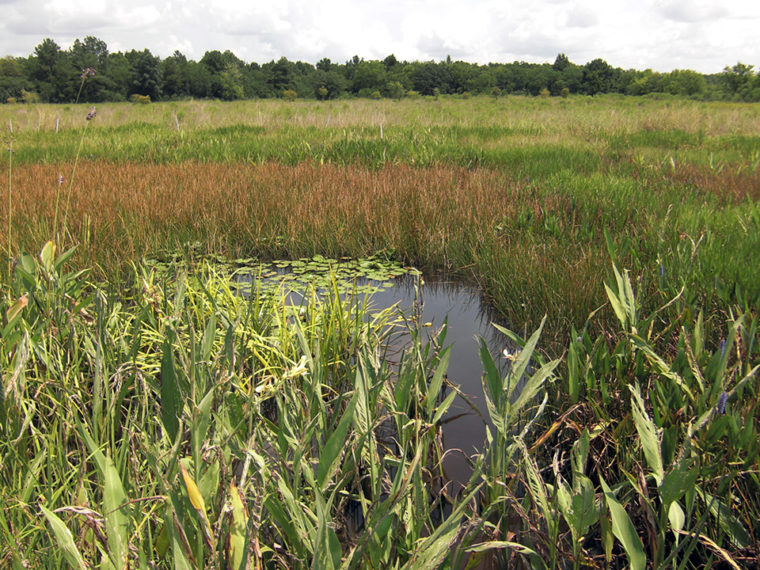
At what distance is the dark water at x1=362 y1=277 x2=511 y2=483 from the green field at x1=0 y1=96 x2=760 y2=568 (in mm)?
104

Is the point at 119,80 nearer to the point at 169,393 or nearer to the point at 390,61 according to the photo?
the point at 390,61

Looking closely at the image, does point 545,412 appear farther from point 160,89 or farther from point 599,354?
point 160,89

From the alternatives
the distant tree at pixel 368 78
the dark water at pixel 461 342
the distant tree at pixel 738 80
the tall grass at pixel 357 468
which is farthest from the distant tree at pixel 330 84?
the tall grass at pixel 357 468

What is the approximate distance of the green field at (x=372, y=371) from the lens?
1184 mm

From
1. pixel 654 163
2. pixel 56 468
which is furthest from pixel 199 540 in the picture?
pixel 654 163

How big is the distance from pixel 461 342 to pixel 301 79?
245 ft

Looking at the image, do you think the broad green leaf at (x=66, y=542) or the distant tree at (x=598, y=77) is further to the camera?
the distant tree at (x=598, y=77)

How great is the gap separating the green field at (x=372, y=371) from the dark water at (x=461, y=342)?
104 mm

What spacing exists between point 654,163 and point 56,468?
736cm

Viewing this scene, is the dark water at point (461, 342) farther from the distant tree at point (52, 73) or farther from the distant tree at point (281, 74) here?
the distant tree at point (281, 74)

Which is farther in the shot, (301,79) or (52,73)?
(301,79)

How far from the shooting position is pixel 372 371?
5.35ft

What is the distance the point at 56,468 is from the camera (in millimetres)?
1507

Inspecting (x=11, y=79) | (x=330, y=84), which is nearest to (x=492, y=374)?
(x=11, y=79)
